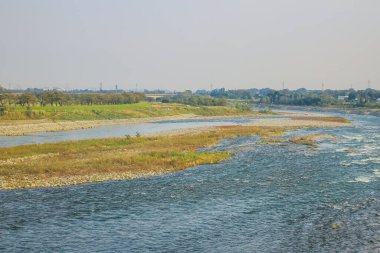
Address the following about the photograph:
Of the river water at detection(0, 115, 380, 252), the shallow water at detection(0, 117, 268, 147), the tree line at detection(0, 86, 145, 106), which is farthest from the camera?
the tree line at detection(0, 86, 145, 106)

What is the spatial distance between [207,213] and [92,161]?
841 inches

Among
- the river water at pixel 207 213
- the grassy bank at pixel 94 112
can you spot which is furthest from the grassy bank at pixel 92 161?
the grassy bank at pixel 94 112

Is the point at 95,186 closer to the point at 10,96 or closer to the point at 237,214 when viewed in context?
the point at 237,214

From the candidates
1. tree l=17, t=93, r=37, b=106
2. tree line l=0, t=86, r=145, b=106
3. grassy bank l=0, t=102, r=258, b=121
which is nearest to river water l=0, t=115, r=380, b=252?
grassy bank l=0, t=102, r=258, b=121

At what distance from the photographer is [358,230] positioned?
1023 inches

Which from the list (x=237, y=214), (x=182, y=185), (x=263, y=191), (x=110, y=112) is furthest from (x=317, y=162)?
(x=110, y=112)

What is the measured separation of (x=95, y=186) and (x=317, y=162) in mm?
28088

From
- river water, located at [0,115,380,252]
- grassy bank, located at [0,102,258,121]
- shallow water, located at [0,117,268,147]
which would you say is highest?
grassy bank, located at [0,102,258,121]

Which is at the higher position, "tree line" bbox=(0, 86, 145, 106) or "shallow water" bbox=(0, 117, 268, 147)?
"tree line" bbox=(0, 86, 145, 106)

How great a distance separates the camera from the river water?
23766 millimetres

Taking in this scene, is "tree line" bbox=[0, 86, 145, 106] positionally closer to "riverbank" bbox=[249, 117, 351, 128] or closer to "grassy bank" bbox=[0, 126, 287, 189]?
"riverbank" bbox=[249, 117, 351, 128]

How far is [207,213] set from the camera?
2980 cm

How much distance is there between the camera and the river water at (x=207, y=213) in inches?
936

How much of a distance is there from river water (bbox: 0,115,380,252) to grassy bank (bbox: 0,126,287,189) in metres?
2.52
